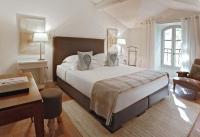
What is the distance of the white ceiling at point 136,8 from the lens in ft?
13.6

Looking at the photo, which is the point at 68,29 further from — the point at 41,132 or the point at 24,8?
the point at 41,132

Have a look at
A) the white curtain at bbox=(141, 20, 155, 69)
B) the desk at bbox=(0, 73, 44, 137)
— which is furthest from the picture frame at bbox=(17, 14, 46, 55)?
the white curtain at bbox=(141, 20, 155, 69)

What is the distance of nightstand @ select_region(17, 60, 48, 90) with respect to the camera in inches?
133

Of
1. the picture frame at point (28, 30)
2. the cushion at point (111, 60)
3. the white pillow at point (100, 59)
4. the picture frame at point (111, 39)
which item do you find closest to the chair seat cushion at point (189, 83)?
the cushion at point (111, 60)

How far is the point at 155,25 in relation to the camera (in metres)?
5.07

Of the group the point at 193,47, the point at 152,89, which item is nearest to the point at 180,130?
the point at 152,89

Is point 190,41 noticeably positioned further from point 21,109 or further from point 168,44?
point 21,109

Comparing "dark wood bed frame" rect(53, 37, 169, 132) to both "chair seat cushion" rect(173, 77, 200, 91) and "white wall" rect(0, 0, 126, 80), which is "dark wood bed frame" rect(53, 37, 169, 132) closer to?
"white wall" rect(0, 0, 126, 80)

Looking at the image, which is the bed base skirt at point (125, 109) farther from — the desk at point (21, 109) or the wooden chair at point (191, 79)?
the desk at point (21, 109)

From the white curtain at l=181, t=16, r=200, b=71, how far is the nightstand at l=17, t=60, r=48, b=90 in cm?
413

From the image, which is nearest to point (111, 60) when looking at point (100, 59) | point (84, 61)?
point (100, 59)

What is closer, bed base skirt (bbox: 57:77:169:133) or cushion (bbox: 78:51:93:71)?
bed base skirt (bbox: 57:77:169:133)

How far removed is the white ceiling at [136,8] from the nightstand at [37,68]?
8.89 ft

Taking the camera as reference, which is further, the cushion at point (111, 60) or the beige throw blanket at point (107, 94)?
the cushion at point (111, 60)
